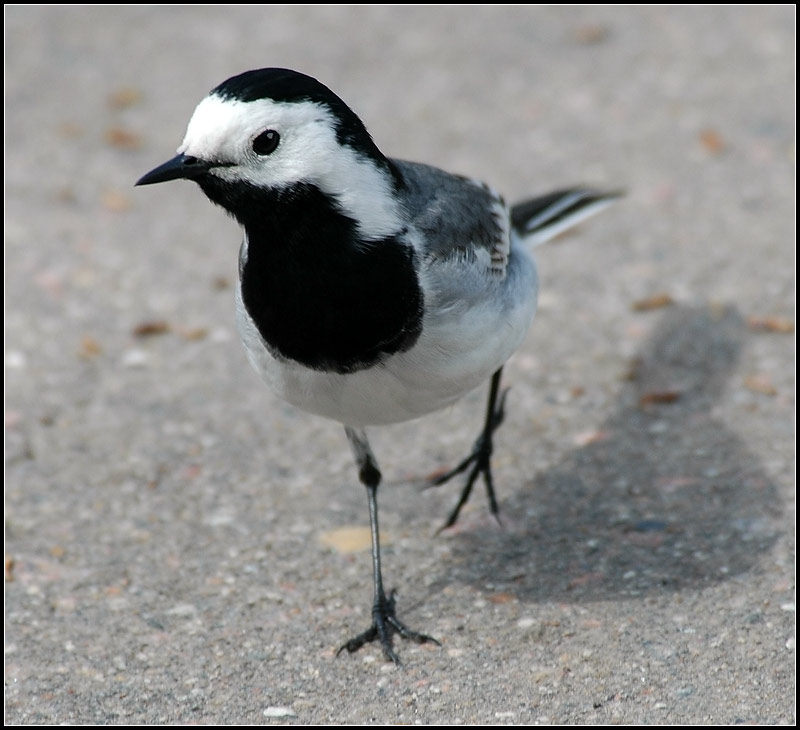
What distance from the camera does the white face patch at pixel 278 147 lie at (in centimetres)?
368

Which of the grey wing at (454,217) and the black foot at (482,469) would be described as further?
the black foot at (482,469)

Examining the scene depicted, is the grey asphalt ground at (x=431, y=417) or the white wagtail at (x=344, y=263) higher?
the white wagtail at (x=344, y=263)

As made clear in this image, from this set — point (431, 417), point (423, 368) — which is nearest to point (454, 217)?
point (423, 368)

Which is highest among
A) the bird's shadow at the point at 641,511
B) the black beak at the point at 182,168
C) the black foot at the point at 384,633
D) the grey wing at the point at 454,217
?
the black beak at the point at 182,168

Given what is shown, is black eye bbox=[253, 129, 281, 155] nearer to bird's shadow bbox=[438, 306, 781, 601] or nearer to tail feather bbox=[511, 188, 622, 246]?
tail feather bbox=[511, 188, 622, 246]

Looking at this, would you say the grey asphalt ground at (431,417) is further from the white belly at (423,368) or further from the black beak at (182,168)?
the black beak at (182,168)

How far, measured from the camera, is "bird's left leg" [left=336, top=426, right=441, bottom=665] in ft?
14.9

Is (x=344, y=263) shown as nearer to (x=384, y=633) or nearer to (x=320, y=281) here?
(x=320, y=281)

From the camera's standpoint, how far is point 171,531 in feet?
17.4

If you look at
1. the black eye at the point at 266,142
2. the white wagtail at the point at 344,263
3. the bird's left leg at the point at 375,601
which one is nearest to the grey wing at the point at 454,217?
the white wagtail at the point at 344,263

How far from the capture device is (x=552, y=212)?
584 cm

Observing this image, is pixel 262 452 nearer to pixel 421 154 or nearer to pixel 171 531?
pixel 171 531

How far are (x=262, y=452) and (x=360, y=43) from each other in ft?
15.7

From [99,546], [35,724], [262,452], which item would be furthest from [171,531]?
[35,724]
